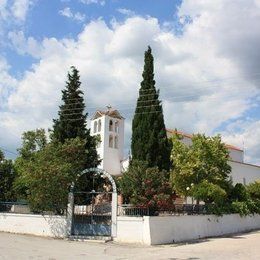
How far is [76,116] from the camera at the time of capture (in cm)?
3122

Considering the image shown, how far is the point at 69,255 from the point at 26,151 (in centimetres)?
2058

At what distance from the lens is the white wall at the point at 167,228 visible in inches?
887

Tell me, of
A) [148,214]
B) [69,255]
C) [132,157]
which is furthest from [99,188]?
[69,255]

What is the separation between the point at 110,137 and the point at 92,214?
26.9 meters

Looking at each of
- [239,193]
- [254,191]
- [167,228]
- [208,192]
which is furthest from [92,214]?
[254,191]

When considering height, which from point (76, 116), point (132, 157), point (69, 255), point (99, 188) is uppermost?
point (76, 116)

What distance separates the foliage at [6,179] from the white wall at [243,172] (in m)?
28.9

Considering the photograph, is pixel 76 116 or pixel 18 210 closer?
pixel 18 210

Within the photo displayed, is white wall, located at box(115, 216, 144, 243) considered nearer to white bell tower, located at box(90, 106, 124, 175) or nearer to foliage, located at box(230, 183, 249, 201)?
foliage, located at box(230, 183, 249, 201)

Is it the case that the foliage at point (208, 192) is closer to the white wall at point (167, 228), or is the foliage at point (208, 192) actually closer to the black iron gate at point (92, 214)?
the white wall at point (167, 228)

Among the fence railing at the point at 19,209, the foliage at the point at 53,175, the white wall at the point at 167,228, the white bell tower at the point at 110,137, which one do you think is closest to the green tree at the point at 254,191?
the white wall at the point at 167,228

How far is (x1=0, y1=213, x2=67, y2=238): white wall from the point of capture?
24.8 meters

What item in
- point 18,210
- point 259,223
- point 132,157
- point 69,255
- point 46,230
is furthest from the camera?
point 259,223

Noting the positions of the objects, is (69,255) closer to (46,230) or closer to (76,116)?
(46,230)
